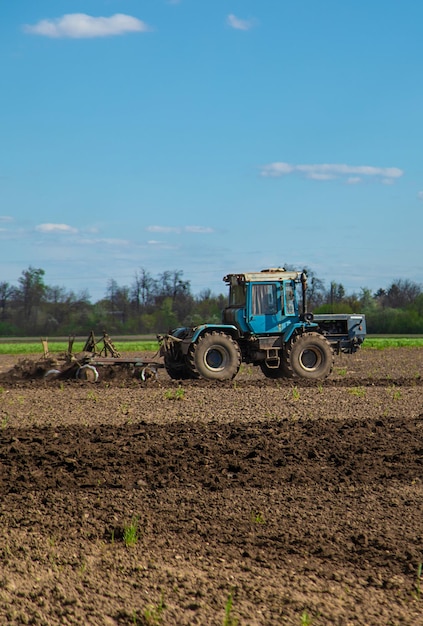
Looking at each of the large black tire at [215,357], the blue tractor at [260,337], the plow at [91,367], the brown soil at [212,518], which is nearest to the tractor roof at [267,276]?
the blue tractor at [260,337]

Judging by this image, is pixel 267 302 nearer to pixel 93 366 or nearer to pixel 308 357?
pixel 308 357

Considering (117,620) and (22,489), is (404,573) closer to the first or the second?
(117,620)

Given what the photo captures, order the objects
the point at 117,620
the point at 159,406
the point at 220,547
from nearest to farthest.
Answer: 1. the point at 117,620
2. the point at 220,547
3. the point at 159,406

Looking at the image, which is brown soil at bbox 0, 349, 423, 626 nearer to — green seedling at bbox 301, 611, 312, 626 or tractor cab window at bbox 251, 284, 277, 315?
green seedling at bbox 301, 611, 312, 626

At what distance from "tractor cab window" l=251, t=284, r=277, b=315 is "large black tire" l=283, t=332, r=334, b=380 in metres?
0.89

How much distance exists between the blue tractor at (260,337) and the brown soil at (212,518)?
17.7 ft

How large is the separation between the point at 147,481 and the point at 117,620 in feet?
11.2

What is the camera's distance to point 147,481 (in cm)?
852

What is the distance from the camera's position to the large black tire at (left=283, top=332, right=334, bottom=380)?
19453 mm

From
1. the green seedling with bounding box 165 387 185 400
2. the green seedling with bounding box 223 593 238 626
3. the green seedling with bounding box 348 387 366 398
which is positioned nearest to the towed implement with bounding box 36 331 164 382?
the green seedling with bounding box 165 387 185 400

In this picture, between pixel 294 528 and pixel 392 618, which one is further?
pixel 294 528

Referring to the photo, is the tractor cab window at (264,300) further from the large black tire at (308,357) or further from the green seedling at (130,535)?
the green seedling at (130,535)

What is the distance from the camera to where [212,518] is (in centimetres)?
724

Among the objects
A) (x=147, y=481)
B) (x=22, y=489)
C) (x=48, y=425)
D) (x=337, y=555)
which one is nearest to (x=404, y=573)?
(x=337, y=555)
